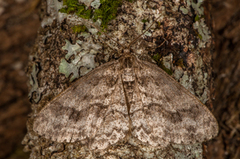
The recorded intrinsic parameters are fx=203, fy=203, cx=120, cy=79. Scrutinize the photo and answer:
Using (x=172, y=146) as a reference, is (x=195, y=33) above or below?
above

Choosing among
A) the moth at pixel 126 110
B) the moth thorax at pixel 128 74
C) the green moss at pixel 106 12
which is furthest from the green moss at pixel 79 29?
the moth thorax at pixel 128 74

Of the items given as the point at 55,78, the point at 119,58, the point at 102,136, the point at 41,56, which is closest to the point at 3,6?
the point at 41,56

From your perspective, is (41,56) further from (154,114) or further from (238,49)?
(238,49)

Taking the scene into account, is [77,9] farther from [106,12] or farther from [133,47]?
[133,47]

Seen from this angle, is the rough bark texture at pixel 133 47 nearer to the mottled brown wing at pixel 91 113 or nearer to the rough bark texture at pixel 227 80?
the mottled brown wing at pixel 91 113

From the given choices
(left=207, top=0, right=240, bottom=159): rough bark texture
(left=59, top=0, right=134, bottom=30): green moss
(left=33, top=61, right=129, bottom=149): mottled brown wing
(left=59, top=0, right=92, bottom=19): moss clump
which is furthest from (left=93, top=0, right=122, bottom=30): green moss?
(left=207, top=0, right=240, bottom=159): rough bark texture

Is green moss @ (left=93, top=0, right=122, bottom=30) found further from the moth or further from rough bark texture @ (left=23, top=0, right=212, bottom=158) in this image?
the moth
